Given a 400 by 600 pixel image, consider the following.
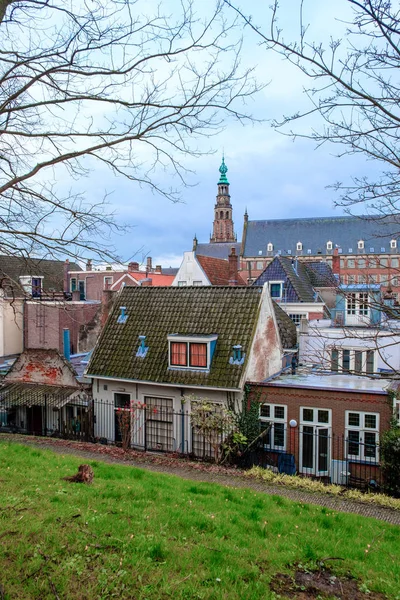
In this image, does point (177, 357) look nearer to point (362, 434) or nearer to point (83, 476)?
point (362, 434)

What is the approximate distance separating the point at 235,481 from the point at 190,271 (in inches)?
1053

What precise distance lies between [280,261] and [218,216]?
9827 cm

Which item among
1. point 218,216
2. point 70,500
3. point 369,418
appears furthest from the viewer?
point 218,216

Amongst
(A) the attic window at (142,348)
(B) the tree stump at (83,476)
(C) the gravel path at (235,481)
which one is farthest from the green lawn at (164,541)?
(A) the attic window at (142,348)

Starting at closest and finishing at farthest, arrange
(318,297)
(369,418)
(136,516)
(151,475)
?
1. (136,516)
2. (151,475)
3. (369,418)
4. (318,297)

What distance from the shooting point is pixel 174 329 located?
18266 millimetres

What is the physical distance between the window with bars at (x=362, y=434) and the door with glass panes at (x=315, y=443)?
69 centimetres

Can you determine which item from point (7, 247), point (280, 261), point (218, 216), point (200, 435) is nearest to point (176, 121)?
point (7, 247)

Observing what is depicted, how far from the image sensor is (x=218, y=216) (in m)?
127

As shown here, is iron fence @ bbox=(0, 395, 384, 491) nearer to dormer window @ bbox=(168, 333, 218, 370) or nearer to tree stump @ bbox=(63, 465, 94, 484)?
dormer window @ bbox=(168, 333, 218, 370)

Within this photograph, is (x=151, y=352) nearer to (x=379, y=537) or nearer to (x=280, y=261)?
(x=379, y=537)

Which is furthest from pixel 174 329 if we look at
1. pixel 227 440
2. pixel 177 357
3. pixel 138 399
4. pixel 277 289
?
pixel 277 289

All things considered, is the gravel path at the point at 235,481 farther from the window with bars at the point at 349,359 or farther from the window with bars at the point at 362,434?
the window with bars at the point at 362,434

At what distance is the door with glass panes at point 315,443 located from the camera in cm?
1560
